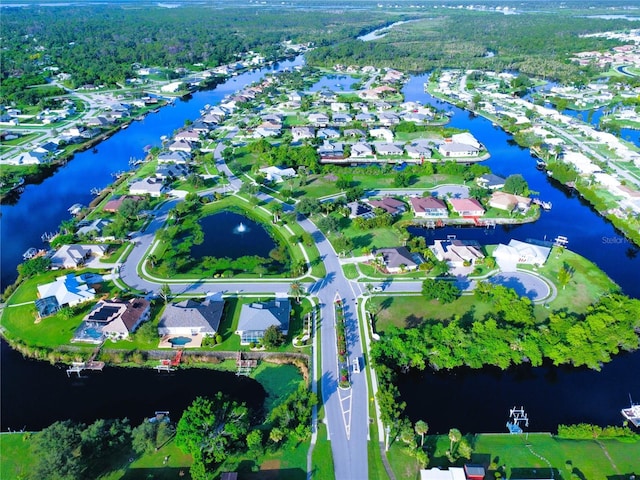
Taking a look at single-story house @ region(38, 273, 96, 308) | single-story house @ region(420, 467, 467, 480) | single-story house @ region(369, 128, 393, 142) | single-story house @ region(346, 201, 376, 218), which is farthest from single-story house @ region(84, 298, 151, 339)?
single-story house @ region(369, 128, 393, 142)

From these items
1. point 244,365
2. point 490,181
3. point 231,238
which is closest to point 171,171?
point 231,238

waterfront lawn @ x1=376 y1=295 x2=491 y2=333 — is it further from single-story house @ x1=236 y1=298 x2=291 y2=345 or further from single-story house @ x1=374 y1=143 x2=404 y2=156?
single-story house @ x1=374 y1=143 x2=404 y2=156

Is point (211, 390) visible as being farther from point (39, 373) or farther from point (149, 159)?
point (149, 159)

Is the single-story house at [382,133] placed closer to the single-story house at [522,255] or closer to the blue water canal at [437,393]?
the single-story house at [522,255]

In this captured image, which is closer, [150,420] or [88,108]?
[150,420]

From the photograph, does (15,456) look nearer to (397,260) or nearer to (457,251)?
(397,260)

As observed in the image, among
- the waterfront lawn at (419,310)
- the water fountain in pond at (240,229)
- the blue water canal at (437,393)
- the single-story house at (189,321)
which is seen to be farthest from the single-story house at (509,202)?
the single-story house at (189,321)

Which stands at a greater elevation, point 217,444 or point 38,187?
point 217,444

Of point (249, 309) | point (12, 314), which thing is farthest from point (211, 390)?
point (12, 314)
